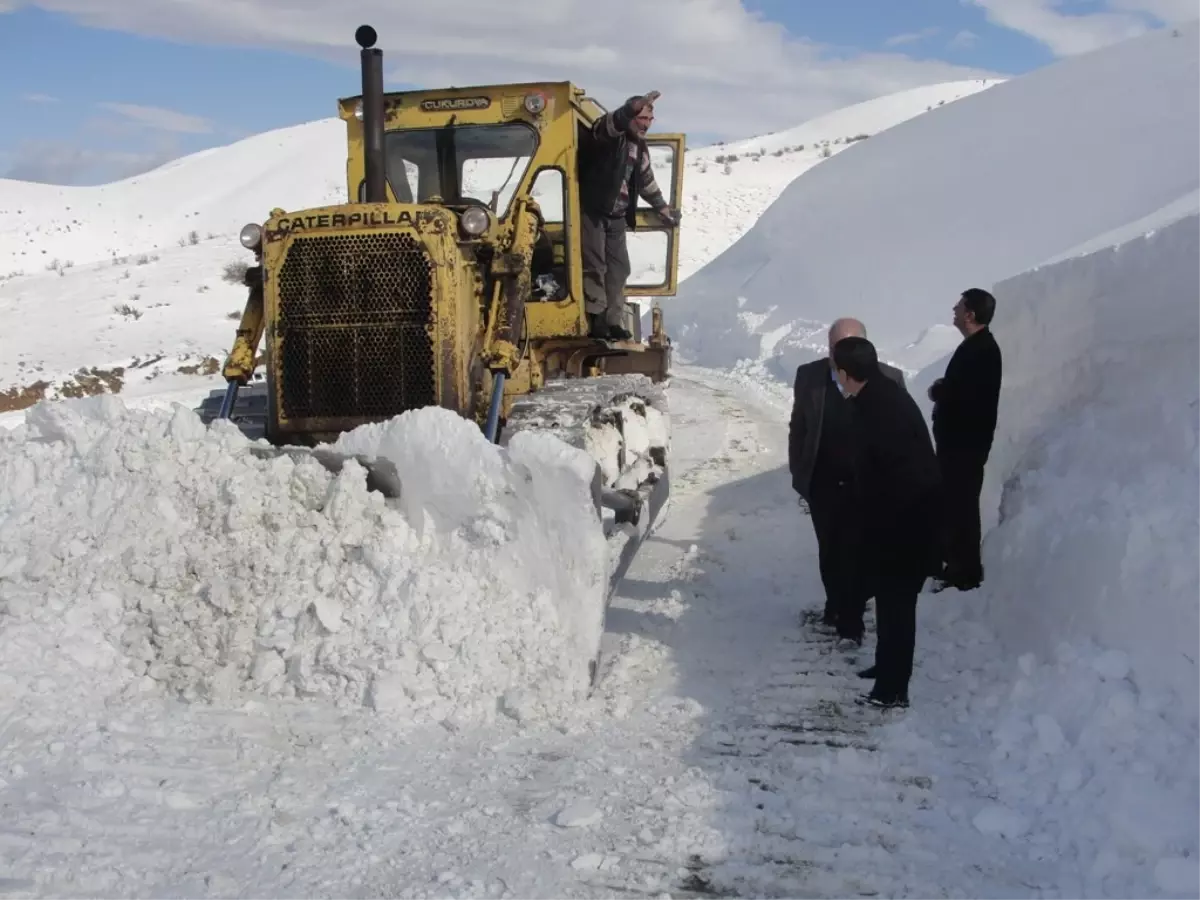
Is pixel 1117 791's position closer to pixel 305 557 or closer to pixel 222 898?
pixel 222 898

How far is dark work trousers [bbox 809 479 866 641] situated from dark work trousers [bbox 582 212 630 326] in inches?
106

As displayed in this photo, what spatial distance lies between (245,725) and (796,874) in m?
2.26

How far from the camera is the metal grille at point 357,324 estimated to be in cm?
596

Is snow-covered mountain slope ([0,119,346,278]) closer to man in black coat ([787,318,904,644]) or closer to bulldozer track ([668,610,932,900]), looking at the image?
man in black coat ([787,318,904,644])

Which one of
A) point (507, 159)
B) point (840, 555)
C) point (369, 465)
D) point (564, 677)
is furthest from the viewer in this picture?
point (507, 159)

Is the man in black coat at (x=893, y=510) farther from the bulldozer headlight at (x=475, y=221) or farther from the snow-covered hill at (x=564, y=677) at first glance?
the bulldozer headlight at (x=475, y=221)

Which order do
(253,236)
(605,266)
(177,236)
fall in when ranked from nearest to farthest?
(253,236) < (605,266) < (177,236)

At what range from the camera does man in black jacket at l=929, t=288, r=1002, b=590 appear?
5.93 metres

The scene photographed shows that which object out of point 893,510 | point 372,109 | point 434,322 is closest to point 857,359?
point 893,510

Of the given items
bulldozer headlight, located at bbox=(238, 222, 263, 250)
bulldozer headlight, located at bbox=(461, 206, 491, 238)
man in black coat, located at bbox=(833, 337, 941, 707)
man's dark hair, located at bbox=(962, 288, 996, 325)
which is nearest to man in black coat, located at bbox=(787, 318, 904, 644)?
man's dark hair, located at bbox=(962, 288, 996, 325)

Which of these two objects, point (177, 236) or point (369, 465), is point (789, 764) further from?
point (177, 236)

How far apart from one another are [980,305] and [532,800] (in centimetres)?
359

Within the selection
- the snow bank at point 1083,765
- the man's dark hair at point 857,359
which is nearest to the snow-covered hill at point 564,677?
the snow bank at point 1083,765

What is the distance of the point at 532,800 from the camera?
3.98m
